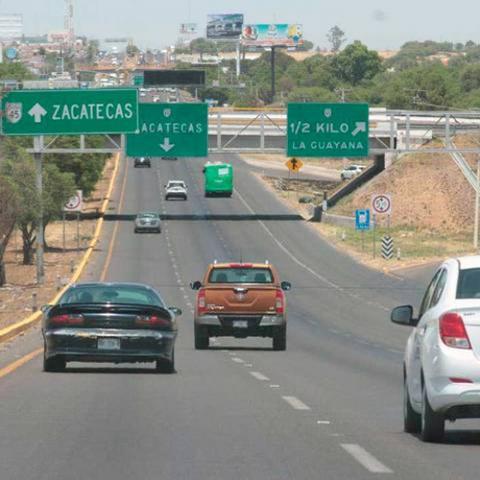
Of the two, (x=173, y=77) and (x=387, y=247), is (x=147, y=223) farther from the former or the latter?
(x=173, y=77)

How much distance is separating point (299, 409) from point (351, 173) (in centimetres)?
11449

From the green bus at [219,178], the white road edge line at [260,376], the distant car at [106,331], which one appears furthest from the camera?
the green bus at [219,178]

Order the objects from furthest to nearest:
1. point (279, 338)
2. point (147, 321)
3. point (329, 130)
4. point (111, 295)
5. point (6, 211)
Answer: point (329, 130) < point (6, 211) < point (279, 338) < point (111, 295) < point (147, 321)

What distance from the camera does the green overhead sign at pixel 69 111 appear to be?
189 feet

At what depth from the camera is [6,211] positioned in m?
63.3

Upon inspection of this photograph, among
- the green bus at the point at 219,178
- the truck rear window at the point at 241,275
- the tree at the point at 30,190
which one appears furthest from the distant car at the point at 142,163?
the truck rear window at the point at 241,275

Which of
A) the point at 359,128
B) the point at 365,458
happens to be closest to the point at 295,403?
the point at 365,458

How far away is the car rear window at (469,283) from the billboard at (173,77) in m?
175

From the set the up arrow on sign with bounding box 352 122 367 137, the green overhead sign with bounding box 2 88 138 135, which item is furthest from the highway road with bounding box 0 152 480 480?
the up arrow on sign with bounding box 352 122 367 137

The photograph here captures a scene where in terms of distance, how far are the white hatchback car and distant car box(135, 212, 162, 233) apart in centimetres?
7572

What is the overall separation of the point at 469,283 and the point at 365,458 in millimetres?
1820

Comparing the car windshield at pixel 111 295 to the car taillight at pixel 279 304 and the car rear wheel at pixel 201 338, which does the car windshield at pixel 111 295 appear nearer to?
the car taillight at pixel 279 304

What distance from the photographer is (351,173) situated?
429 ft

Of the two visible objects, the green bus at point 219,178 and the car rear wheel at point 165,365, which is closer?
the car rear wheel at point 165,365
